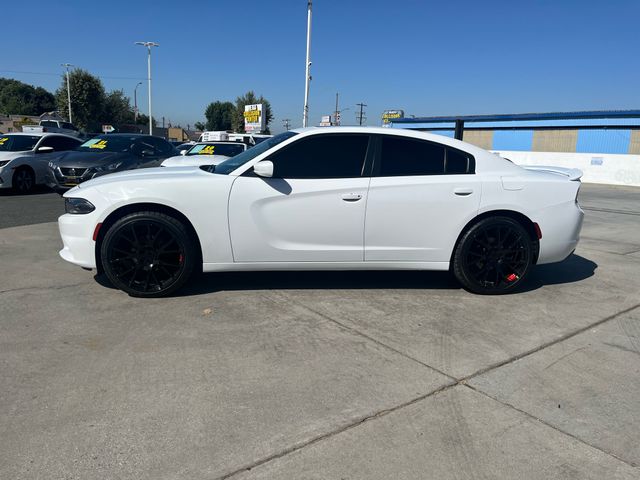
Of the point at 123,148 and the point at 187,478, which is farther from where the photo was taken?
the point at 123,148

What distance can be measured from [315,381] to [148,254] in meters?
2.06

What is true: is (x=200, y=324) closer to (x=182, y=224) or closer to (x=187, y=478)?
(x=182, y=224)

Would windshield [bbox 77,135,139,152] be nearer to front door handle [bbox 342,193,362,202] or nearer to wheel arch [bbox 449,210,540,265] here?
front door handle [bbox 342,193,362,202]

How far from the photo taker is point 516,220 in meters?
4.80

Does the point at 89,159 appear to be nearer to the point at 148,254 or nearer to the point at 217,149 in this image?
the point at 217,149

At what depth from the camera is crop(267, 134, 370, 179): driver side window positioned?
4.47m

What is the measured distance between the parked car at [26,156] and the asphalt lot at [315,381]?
7514 mm

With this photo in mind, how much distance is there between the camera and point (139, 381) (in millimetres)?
2996

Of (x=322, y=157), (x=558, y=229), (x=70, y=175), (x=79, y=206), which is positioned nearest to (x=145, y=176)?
(x=79, y=206)

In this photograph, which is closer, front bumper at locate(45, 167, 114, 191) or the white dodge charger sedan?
the white dodge charger sedan

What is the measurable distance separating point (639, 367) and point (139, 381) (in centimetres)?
327

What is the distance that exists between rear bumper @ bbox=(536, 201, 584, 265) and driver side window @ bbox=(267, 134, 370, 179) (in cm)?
183

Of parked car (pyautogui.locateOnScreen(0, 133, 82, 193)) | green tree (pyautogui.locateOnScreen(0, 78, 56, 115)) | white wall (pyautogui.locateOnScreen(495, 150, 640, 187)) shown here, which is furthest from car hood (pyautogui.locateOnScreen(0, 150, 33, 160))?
green tree (pyautogui.locateOnScreen(0, 78, 56, 115))

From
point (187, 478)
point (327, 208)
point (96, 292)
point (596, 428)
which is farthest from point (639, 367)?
point (96, 292)
